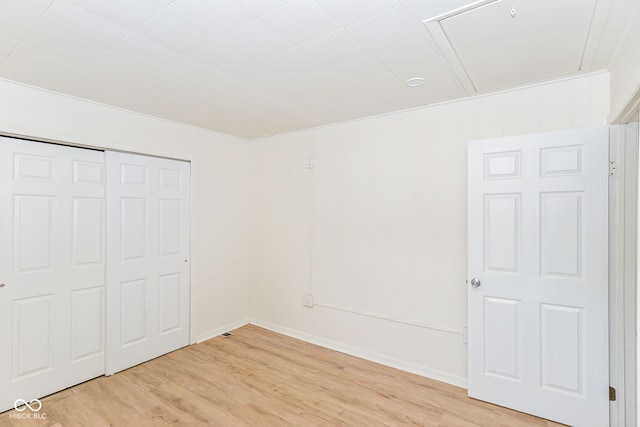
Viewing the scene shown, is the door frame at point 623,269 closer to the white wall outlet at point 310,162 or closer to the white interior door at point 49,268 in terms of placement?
the white wall outlet at point 310,162

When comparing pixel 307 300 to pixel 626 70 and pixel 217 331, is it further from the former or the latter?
pixel 626 70

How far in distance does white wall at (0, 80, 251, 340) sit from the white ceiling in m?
0.18

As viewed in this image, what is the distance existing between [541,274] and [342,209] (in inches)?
72.3

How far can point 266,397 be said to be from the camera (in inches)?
101

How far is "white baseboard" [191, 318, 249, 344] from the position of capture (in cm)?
366

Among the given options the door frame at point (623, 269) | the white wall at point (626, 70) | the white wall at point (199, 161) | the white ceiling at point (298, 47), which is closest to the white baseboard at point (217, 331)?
the white wall at point (199, 161)

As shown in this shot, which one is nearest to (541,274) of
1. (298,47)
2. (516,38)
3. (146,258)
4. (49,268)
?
(516,38)

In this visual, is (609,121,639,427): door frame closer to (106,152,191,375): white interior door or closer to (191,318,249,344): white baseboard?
(191,318,249,344): white baseboard

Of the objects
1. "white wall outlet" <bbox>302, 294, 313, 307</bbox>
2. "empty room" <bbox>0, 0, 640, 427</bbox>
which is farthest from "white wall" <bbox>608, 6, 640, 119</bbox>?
"white wall outlet" <bbox>302, 294, 313, 307</bbox>

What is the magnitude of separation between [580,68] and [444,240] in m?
1.54

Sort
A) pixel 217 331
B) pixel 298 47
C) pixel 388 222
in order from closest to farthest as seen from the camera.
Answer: pixel 298 47
pixel 388 222
pixel 217 331

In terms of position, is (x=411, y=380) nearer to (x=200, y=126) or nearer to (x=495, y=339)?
(x=495, y=339)

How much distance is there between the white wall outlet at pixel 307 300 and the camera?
12.1ft

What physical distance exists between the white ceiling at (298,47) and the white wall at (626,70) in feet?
0.18
